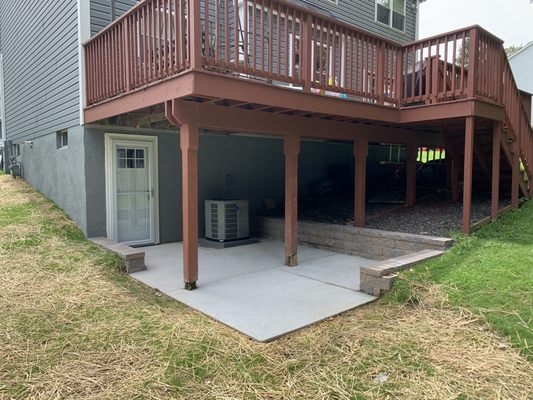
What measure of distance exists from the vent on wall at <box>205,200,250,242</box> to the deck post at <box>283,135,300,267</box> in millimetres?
1764

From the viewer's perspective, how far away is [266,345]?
3.32 metres

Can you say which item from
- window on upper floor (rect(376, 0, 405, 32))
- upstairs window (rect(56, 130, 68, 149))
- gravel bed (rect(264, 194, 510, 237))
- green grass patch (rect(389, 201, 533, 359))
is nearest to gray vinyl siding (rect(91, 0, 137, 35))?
upstairs window (rect(56, 130, 68, 149))

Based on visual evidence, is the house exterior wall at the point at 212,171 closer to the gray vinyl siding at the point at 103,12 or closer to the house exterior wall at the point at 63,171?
the house exterior wall at the point at 63,171

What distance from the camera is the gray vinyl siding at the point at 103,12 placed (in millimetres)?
6605

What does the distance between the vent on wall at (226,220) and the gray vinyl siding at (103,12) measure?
335 cm

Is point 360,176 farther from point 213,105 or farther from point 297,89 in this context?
point 213,105

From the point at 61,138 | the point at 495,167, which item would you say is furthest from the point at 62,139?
the point at 495,167

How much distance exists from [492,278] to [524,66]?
19702mm

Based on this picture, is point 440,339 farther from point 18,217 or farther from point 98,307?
point 18,217

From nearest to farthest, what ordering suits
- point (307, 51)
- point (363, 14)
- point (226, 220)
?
point (307, 51) < point (226, 220) < point (363, 14)

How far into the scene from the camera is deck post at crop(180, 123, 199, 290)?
4555 mm

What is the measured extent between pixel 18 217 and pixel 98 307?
3.76m

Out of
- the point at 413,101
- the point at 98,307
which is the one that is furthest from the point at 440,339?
the point at 413,101

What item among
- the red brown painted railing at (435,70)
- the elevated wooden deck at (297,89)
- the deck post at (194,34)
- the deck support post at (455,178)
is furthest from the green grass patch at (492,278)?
the deck post at (194,34)
